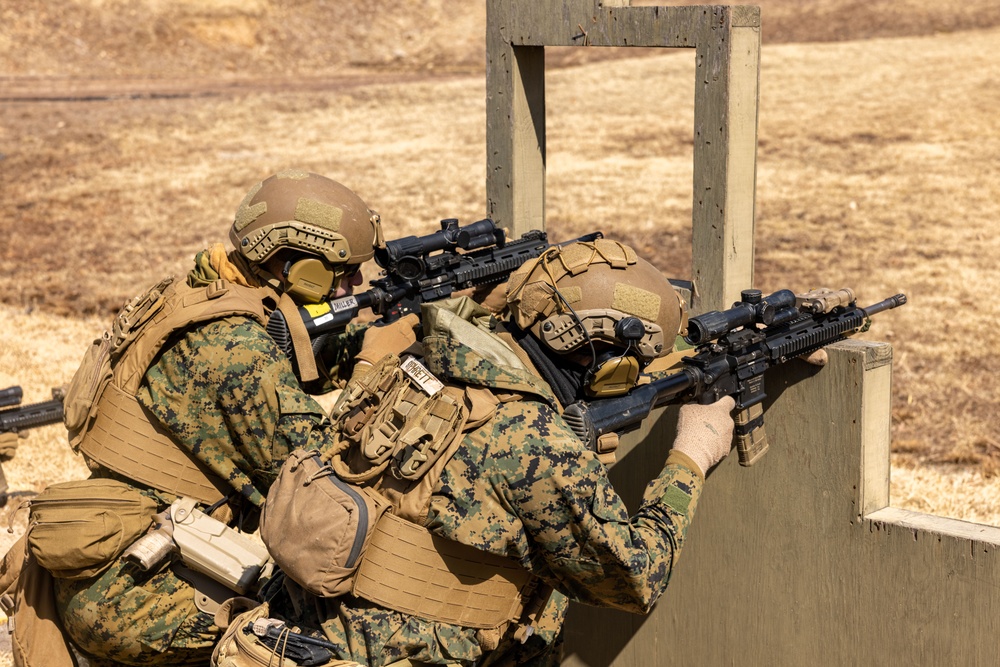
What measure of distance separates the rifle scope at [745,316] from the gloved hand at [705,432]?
22 centimetres

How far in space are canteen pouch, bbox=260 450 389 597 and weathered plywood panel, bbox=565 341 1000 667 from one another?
1546 mm

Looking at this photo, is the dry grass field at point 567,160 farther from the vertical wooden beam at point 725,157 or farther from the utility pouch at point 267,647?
the utility pouch at point 267,647

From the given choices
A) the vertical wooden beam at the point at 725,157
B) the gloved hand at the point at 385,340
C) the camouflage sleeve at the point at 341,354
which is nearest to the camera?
the vertical wooden beam at the point at 725,157

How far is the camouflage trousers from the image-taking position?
355 cm

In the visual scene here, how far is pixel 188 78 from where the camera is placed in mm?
24969

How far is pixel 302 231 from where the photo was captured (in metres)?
3.88

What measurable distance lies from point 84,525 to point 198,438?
0.42 m

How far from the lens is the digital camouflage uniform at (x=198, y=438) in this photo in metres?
3.52

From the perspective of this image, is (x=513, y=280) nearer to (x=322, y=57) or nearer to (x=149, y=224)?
(x=149, y=224)

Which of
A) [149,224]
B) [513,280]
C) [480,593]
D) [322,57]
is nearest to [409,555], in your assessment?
[480,593]

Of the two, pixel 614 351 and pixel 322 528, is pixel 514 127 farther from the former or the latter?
pixel 322 528

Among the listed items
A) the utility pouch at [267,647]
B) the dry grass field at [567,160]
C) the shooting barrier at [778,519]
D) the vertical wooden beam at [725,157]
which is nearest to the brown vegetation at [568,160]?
the dry grass field at [567,160]

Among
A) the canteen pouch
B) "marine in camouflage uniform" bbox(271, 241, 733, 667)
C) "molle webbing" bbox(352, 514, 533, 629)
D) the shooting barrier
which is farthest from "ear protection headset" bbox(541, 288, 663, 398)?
the shooting barrier

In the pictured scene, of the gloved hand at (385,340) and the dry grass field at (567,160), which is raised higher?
the dry grass field at (567,160)
